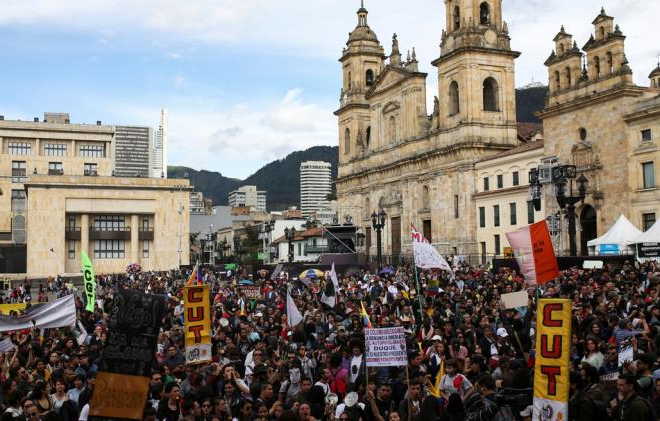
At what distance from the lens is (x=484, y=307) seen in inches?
695

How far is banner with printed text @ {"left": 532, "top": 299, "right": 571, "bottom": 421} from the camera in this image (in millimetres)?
7957

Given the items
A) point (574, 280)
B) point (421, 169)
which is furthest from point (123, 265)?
point (574, 280)

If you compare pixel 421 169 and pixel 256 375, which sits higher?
pixel 421 169

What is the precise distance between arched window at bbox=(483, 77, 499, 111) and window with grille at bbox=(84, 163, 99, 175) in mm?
48380

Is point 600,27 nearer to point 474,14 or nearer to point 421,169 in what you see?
point 474,14

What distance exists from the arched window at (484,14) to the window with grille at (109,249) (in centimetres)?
4062

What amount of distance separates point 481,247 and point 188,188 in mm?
32642

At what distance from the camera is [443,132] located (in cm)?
5884

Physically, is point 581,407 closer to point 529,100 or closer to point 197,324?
point 197,324

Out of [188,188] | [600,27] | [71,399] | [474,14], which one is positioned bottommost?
[71,399]

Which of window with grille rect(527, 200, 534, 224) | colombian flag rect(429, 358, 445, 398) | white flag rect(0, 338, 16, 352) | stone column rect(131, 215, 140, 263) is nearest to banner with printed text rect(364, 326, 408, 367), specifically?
colombian flag rect(429, 358, 445, 398)

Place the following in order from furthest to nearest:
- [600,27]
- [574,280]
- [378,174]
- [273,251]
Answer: [273,251], [378,174], [600,27], [574,280]

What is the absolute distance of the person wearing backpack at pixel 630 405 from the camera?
7.70 meters

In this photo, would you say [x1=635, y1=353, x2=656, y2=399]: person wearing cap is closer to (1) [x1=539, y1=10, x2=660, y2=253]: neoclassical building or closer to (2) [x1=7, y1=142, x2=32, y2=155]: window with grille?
(1) [x1=539, y1=10, x2=660, y2=253]: neoclassical building
